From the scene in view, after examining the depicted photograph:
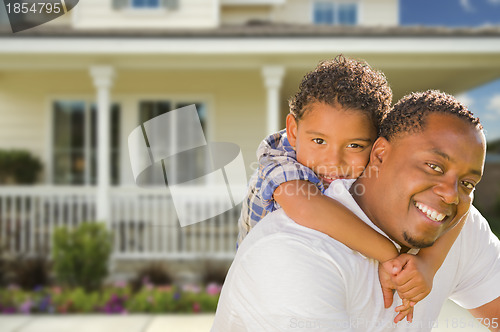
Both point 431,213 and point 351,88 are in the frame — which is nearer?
point 431,213

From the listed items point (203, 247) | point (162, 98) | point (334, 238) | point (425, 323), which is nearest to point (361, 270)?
point (334, 238)

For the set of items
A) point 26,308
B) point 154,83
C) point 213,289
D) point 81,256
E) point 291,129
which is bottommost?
point 213,289

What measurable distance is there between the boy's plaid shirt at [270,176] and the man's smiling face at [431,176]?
15.9 inches

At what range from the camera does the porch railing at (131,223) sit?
761 centimetres

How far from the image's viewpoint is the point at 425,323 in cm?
147

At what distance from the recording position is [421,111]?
4.41 feet

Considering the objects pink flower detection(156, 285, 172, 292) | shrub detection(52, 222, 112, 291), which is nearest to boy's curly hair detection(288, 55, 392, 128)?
pink flower detection(156, 285, 172, 292)

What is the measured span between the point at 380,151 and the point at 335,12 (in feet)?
35.0

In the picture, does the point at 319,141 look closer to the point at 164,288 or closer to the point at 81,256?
the point at 164,288

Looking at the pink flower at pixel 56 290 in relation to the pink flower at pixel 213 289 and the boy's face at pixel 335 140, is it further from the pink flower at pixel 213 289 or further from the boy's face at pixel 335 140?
the boy's face at pixel 335 140

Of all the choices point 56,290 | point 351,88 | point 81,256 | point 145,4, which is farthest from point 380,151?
point 145,4

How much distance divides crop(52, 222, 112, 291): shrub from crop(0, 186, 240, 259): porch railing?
0.67m

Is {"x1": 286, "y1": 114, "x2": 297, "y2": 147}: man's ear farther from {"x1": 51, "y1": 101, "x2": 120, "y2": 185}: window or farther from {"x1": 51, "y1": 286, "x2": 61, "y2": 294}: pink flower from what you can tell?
{"x1": 51, "y1": 101, "x2": 120, "y2": 185}: window

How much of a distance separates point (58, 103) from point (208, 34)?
157 inches
